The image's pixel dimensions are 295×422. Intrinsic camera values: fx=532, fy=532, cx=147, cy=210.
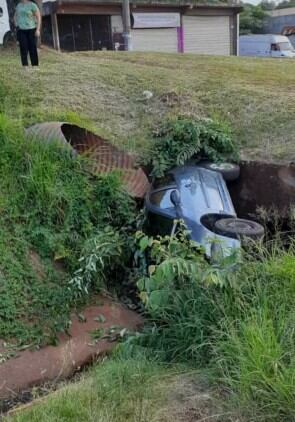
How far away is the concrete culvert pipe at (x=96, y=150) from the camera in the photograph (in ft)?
19.0

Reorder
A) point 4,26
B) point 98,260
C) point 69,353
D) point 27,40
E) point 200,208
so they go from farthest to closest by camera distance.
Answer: point 4,26 → point 27,40 → point 200,208 → point 98,260 → point 69,353

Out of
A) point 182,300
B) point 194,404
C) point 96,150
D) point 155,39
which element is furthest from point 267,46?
point 194,404

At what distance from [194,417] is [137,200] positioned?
3199 mm

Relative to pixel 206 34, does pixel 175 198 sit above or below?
below

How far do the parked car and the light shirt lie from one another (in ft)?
14.8

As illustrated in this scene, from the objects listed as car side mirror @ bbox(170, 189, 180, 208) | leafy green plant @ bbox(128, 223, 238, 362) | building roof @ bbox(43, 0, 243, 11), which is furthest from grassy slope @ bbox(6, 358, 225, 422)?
building roof @ bbox(43, 0, 243, 11)

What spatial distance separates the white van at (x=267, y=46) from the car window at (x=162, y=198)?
23.1 meters

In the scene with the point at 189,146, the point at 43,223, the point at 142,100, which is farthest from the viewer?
the point at 142,100

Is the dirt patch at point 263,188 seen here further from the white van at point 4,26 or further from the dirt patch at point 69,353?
the white van at point 4,26

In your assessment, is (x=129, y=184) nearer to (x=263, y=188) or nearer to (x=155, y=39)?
(x=263, y=188)

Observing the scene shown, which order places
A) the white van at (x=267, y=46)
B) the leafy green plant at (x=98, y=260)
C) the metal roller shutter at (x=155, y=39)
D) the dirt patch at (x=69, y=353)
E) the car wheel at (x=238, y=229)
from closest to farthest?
the dirt patch at (x=69, y=353) < the car wheel at (x=238, y=229) < the leafy green plant at (x=98, y=260) < the metal roller shutter at (x=155, y=39) < the white van at (x=267, y=46)

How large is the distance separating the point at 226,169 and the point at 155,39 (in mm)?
19033

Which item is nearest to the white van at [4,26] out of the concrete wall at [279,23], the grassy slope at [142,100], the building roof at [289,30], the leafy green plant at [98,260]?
the grassy slope at [142,100]

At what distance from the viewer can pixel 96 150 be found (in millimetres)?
6203
